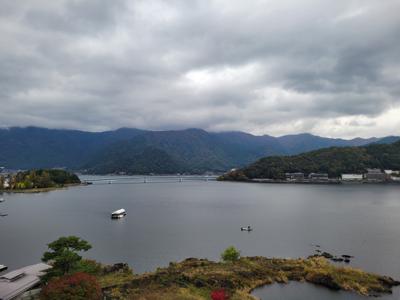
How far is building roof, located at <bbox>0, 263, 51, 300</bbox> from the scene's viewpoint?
105 feet

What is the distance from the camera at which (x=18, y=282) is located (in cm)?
3466

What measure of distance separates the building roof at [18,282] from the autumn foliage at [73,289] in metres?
6.68

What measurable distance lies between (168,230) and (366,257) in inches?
1448

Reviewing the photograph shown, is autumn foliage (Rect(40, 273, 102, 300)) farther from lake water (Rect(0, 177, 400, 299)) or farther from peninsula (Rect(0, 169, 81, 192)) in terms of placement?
peninsula (Rect(0, 169, 81, 192))

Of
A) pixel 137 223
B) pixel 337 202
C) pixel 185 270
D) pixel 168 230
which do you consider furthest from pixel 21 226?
pixel 337 202

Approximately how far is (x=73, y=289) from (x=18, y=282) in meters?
11.5

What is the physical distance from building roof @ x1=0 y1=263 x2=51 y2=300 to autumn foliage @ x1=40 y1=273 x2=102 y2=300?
6677mm

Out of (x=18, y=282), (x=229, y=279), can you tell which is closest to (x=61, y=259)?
(x=18, y=282)

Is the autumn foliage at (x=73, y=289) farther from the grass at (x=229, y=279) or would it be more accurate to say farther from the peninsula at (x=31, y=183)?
the peninsula at (x=31, y=183)

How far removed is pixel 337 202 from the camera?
118m

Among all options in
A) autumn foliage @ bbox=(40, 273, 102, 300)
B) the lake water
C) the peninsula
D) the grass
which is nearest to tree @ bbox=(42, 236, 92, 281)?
the grass

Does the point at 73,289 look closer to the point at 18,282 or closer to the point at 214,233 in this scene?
the point at 18,282

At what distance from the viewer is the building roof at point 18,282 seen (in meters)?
31.9

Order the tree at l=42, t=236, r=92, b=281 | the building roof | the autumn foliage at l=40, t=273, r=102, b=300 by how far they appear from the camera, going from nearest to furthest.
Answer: the autumn foliage at l=40, t=273, r=102, b=300
the building roof
the tree at l=42, t=236, r=92, b=281
